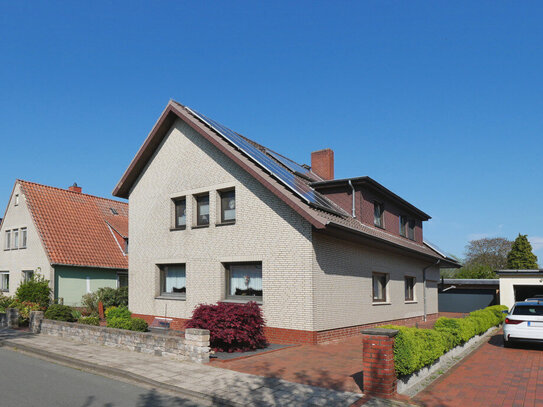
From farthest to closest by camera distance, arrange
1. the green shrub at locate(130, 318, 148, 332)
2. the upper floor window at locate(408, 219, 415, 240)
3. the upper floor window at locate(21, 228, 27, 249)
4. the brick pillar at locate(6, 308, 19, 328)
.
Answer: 1. the upper floor window at locate(21, 228, 27, 249)
2. the upper floor window at locate(408, 219, 415, 240)
3. the brick pillar at locate(6, 308, 19, 328)
4. the green shrub at locate(130, 318, 148, 332)

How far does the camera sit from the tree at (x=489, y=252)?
190 feet

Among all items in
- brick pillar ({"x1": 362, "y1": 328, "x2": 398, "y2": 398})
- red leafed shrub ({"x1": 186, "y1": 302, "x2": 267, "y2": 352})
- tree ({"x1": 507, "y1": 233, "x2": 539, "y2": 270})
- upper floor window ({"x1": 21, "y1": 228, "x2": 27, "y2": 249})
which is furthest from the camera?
tree ({"x1": 507, "y1": 233, "x2": 539, "y2": 270})

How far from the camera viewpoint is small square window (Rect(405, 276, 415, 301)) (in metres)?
21.3

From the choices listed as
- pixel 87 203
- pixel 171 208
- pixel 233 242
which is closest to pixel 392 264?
pixel 233 242

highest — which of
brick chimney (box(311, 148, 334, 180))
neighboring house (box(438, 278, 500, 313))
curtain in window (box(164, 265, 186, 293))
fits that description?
brick chimney (box(311, 148, 334, 180))

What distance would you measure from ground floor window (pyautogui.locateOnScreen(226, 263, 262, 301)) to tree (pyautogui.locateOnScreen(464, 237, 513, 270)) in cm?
4969

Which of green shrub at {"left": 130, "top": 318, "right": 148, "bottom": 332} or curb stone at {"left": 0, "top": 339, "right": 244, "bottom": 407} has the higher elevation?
green shrub at {"left": 130, "top": 318, "right": 148, "bottom": 332}

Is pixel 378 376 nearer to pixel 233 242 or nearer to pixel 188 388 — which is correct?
pixel 188 388

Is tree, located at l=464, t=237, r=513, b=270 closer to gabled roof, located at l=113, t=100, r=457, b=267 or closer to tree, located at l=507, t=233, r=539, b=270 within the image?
tree, located at l=507, t=233, r=539, b=270

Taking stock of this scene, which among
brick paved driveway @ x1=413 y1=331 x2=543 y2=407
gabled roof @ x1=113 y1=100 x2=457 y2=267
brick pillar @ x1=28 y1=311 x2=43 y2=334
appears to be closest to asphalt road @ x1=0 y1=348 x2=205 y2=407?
brick paved driveway @ x1=413 y1=331 x2=543 y2=407

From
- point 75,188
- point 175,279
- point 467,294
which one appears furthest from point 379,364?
point 75,188

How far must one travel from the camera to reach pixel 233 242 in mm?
15078

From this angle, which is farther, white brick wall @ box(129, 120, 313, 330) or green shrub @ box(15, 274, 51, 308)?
green shrub @ box(15, 274, 51, 308)

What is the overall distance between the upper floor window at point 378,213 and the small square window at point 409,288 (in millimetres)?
3590
